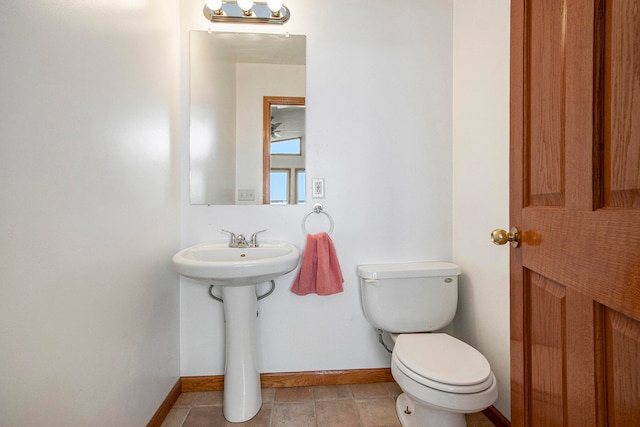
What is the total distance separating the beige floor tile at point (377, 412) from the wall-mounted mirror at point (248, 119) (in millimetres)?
1108

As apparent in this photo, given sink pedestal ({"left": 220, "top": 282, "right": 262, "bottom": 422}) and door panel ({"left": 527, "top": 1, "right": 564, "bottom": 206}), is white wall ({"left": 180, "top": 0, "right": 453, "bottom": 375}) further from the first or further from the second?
door panel ({"left": 527, "top": 1, "right": 564, "bottom": 206})

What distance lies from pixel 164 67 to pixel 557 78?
1.53 m

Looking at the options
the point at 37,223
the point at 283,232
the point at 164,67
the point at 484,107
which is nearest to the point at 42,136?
the point at 37,223

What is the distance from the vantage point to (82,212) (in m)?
0.85

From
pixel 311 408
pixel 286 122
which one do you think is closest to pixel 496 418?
pixel 311 408

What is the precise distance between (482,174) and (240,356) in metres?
1.47

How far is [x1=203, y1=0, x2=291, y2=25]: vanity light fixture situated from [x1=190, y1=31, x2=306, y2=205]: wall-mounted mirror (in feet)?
0.24

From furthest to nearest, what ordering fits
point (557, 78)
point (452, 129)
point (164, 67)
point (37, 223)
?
point (452, 129)
point (164, 67)
point (37, 223)
point (557, 78)

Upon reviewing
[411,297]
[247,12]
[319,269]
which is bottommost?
[411,297]

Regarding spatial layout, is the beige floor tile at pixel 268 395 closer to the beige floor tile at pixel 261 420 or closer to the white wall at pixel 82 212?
the beige floor tile at pixel 261 420

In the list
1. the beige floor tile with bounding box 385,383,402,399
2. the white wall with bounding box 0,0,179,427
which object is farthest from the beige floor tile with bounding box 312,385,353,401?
the white wall with bounding box 0,0,179,427

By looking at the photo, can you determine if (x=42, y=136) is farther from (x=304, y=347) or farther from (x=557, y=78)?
(x=304, y=347)

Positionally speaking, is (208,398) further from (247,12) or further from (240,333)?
(247,12)

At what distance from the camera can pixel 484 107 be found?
137 cm
